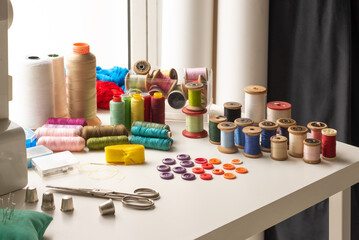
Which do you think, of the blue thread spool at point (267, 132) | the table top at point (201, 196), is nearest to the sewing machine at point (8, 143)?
→ the table top at point (201, 196)

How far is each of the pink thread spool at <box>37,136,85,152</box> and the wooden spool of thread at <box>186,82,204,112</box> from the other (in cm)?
36

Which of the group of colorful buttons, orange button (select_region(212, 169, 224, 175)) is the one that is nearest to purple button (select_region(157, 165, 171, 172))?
the group of colorful buttons

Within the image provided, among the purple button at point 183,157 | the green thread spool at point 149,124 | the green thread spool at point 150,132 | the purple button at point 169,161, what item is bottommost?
the purple button at point 169,161

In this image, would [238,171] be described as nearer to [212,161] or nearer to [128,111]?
[212,161]

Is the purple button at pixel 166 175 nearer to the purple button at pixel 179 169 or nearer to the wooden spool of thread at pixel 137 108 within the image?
the purple button at pixel 179 169

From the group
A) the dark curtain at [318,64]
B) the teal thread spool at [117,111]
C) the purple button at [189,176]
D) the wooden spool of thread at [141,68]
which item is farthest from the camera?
the dark curtain at [318,64]

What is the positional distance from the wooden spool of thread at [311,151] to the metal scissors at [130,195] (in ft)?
1.56

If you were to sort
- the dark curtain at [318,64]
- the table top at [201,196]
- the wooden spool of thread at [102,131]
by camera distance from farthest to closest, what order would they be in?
1. the dark curtain at [318,64]
2. the wooden spool of thread at [102,131]
3. the table top at [201,196]

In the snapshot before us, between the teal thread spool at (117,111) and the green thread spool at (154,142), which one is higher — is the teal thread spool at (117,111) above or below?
above

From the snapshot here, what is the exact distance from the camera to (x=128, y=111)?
80.1 inches

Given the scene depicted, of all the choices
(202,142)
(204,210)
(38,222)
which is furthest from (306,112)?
(38,222)

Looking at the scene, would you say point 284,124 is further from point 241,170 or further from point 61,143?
point 61,143

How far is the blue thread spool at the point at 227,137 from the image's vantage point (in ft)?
6.07

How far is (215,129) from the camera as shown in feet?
6.32
